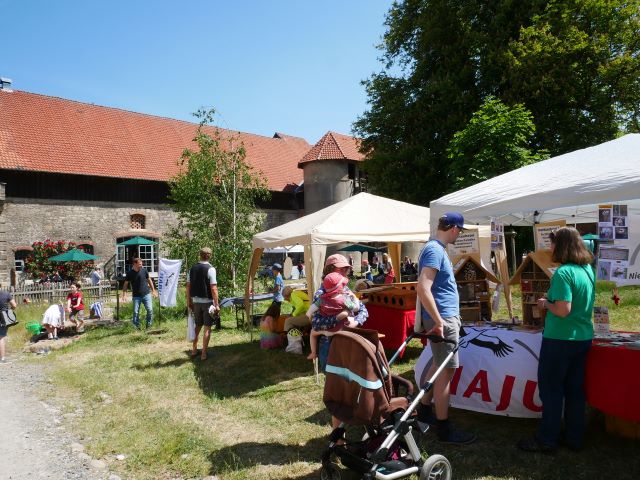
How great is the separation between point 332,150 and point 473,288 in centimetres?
2691

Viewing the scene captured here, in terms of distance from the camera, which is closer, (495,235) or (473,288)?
(473,288)

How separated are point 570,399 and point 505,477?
86cm

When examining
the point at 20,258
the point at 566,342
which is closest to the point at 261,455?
the point at 566,342

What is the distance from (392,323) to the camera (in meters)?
7.32

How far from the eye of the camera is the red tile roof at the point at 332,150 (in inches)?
1264

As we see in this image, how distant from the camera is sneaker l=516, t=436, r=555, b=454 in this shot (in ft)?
13.2

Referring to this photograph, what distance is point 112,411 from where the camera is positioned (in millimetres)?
6070

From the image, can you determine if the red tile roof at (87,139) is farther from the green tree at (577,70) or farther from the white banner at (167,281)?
the green tree at (577,70)

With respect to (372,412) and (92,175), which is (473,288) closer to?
(372,412)

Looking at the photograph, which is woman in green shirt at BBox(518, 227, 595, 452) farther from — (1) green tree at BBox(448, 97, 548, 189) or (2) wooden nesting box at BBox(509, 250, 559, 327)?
(1) green tree at BBox(448, 97, 548, 189)

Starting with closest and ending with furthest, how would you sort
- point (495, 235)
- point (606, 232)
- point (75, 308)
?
point (606, 232) < point (495, 235) < point (75, 308)

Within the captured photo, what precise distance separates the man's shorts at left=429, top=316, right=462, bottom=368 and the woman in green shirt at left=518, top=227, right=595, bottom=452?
685 millimetres

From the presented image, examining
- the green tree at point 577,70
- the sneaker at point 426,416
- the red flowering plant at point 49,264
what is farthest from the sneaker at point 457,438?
the red flowering plant at point 49,264

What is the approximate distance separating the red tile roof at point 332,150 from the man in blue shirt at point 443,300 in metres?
27.9
